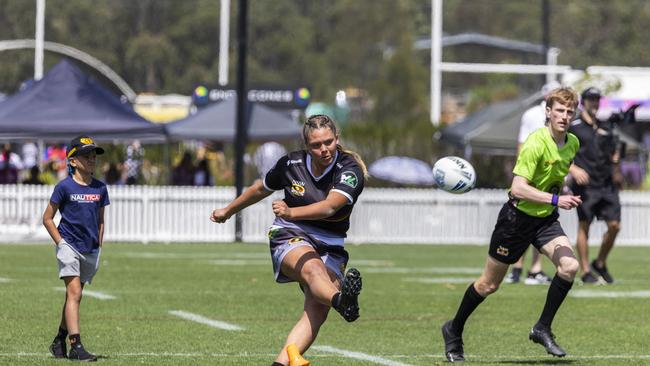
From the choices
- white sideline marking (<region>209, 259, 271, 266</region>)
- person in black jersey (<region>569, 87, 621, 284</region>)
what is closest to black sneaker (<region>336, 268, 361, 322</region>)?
person in black jersey (<region>569, 87, 621, 284</region>)

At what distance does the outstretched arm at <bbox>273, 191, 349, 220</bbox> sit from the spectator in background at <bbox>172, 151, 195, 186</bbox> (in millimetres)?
20700

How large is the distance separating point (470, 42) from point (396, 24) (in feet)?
37.3

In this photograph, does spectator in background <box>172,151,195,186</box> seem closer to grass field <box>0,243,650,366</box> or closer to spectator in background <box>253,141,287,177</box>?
spectator in background <box>253,141,287,177</box>

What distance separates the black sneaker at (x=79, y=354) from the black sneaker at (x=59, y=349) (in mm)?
186

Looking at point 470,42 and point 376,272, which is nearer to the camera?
point 376,272

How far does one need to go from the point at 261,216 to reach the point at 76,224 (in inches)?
632

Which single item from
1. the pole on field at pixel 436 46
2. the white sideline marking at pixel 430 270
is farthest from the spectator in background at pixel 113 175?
the pole on field at pixel 436 46

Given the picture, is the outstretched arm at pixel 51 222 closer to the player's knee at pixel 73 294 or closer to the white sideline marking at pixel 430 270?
the player's knee at pixel 73 294

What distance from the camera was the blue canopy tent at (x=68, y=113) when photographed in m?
27.1

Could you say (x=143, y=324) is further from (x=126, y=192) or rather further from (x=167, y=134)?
(x=167, y=134)

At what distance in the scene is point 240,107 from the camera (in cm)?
2761

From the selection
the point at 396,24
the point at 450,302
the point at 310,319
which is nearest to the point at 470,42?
the point at 396,24

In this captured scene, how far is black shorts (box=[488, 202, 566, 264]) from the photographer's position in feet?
34.8

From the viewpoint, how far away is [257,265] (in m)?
20.9
